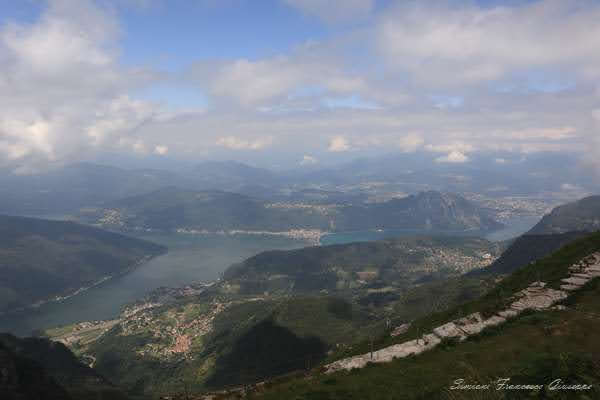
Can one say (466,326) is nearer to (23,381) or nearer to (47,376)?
(23,381)

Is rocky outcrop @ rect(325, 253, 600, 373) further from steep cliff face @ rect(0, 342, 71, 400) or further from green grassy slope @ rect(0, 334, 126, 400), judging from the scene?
green grassy slope @ rect(0, 334, 126, 400)

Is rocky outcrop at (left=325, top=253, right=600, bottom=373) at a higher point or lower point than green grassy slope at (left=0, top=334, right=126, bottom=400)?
higher

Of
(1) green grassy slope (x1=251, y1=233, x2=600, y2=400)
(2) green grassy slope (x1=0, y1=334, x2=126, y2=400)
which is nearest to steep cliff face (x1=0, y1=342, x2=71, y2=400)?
(2) green grassy slope (x1=0, y1=334, x2=126, y2=400)

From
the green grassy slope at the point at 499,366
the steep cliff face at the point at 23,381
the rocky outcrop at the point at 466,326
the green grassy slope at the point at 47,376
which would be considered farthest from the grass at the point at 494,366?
the green grassy slope at the point at 47,376

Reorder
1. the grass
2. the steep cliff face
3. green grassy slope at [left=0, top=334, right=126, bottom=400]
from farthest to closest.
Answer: green grassy slope at [left=0, top=334, right=126, bottom=400], the steep cliff face, the grass

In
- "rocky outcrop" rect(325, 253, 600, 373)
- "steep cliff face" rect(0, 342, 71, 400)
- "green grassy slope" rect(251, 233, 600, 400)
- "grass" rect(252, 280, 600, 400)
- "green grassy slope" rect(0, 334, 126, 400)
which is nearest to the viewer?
"green grassy slope" rect(251, 233, 600, 400)

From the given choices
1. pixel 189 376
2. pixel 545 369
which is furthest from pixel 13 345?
pixel 545 369

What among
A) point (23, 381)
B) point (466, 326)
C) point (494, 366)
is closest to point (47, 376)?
point (23, 381)

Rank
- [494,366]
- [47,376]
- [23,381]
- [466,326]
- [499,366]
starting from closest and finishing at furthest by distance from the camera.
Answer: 1. [499,366]
2. [494,366]
3. [466,326]
4. [23,381]
5. [47,376]
